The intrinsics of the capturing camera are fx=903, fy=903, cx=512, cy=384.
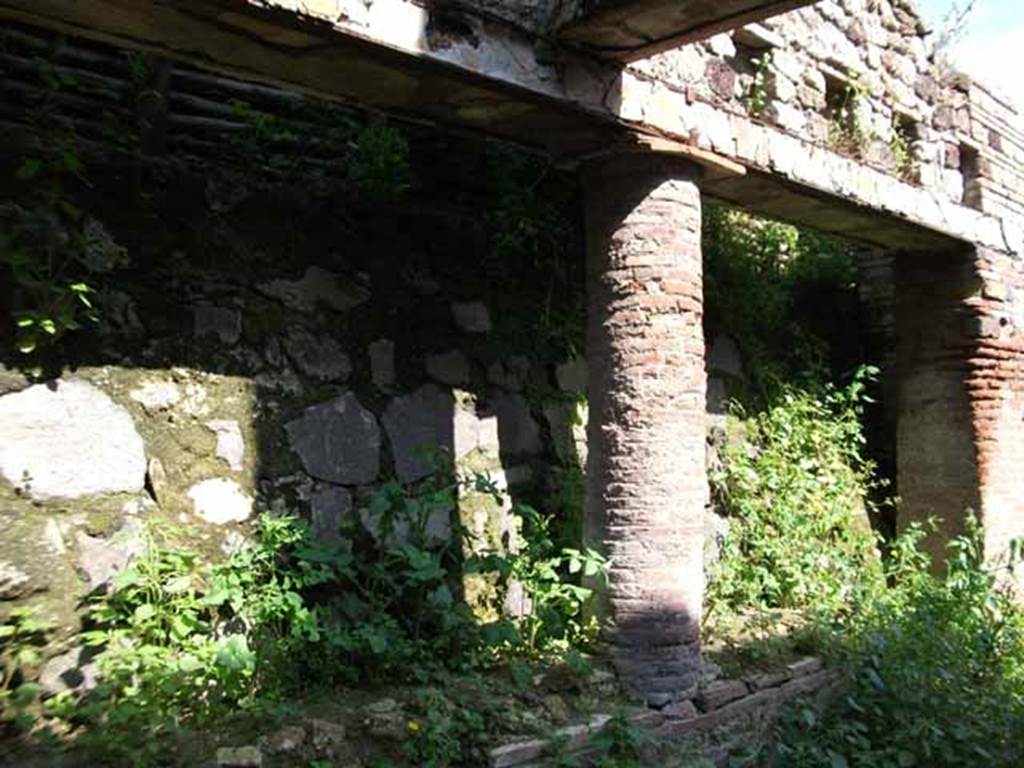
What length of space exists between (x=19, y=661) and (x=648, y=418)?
2.24 meters

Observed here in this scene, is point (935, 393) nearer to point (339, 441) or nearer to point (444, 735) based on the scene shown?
point (339, 441)

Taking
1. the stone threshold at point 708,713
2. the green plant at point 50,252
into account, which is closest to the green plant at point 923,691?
the stone threshold at point 708,713

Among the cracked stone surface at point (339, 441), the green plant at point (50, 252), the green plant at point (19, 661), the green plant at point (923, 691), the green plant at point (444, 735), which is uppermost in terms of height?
the green plant at point (50, 252)

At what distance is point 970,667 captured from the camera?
4207 millimetres

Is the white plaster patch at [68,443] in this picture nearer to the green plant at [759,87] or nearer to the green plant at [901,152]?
the green plant at [759,87]

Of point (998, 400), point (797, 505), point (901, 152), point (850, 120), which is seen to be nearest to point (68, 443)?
point (797, 505)

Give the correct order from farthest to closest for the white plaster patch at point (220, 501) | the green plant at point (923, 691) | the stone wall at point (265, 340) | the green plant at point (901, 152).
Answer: the green plant at point (901, 152)
the green plant at point (923, 691)
the white plaster patch at point (220, 501)
the stone wall at point (265, 340)

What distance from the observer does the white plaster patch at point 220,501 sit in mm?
3213

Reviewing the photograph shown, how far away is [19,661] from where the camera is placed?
2.67 meters

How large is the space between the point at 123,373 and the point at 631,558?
1956 millimetres

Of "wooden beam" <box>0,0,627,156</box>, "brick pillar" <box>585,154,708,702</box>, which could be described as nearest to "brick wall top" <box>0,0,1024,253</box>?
"wooden beam" <box>0,0,627,156</box>

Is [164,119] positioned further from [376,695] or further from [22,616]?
[376,695]

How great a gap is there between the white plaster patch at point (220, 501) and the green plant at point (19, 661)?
2.04 ft

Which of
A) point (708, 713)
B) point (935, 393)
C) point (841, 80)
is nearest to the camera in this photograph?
point (708, 713)
